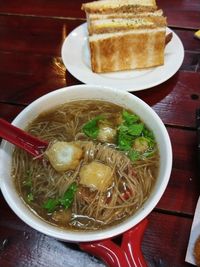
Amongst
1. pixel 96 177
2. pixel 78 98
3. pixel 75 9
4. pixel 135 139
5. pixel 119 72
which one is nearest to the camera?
pixel 96 177

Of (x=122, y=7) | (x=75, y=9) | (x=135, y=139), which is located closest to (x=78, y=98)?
(x=135, y=139)

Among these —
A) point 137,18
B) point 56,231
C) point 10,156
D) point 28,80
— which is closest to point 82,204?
point 56,231

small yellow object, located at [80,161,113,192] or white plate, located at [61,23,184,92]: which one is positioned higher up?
white plate, located at [61,23,184,92]

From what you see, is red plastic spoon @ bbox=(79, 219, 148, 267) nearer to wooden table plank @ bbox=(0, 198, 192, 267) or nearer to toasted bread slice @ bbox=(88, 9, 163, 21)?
wooden table plank @ bbox=(0, 198, 192, 267)

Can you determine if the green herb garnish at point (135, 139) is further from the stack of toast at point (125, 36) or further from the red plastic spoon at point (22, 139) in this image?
the stack of toast at point (125, 36)

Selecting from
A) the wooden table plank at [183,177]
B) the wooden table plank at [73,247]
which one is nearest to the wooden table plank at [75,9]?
the wooden table plank at [183,177]

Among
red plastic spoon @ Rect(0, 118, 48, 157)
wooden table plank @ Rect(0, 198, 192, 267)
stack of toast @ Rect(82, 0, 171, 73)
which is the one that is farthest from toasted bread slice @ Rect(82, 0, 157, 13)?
wooden table plank @ Rect(0, 198, 192, 267)

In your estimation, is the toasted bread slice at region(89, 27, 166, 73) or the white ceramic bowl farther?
the toasted bread slice at region(89, 27, 166, 73)

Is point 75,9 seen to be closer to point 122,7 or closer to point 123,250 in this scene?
point 122,7
